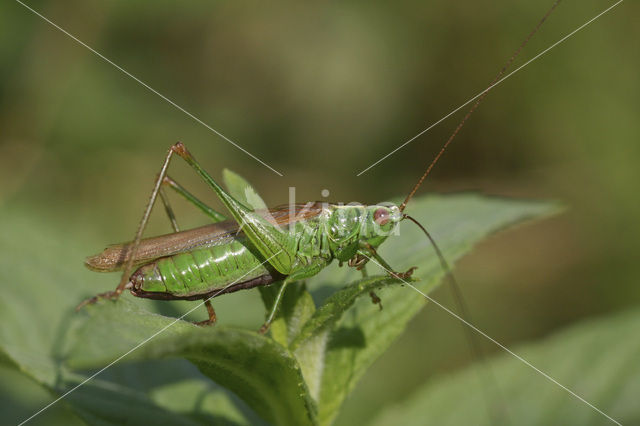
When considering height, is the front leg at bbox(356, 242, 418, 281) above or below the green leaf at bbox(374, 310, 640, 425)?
above

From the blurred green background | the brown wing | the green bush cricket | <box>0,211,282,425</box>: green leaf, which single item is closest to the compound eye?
the green bush cricket

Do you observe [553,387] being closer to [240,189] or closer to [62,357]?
[240,189]

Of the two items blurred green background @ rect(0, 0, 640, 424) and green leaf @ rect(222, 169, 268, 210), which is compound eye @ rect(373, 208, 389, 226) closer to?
green leaf @ rect(222, 169, 268, 210)

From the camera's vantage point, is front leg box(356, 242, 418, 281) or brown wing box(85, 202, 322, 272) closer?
brown wing box(85, 202, 322, 272)

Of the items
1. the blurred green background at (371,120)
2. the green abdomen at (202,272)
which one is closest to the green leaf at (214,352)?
the green abdomen at (202,272)

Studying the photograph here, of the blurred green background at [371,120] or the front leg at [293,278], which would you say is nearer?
the front leg at [293,278]

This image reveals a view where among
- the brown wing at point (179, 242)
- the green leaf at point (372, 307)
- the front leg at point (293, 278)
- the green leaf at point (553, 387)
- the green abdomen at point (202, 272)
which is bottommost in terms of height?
the green leaf at point (553, 387)

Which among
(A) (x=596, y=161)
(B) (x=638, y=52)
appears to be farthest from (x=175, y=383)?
(B) (x=638, y=52)

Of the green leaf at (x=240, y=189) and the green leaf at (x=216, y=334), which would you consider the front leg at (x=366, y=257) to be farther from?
the green leaf at (x=240, y=189)
